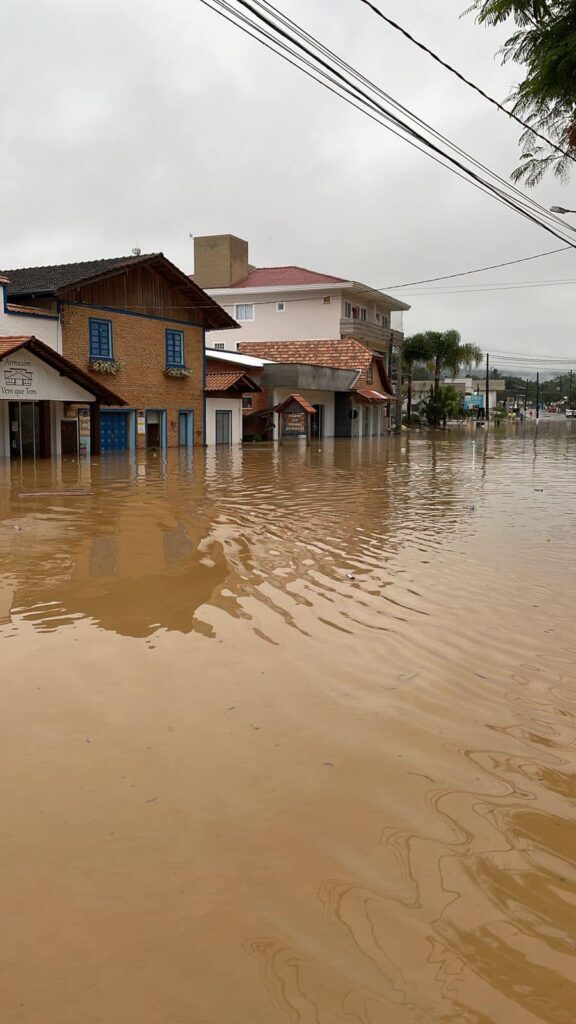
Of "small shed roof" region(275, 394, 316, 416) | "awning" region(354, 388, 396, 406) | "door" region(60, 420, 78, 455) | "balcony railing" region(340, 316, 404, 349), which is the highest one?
"balcony railing" region(340, 316, 404, 349)

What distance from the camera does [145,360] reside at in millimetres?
31500

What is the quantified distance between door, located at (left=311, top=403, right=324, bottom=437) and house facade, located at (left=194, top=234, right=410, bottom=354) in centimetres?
688

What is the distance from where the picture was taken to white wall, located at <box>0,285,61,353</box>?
24938mm

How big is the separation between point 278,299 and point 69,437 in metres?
28.4

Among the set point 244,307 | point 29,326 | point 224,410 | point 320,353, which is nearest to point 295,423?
point 224,410

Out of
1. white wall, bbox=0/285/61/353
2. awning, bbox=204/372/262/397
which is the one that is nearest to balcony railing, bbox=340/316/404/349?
awning, bbox=204/372/262/397

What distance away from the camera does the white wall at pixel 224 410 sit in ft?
119

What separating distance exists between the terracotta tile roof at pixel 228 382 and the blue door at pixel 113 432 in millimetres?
5700

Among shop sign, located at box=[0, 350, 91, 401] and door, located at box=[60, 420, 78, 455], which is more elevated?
shop sign, located at box=[0, 350, 91, 401]

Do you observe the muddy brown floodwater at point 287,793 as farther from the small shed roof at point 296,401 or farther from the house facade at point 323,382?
the house facade at point 323,382

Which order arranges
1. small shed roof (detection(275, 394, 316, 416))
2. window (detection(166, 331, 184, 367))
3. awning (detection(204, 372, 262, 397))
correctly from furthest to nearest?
small shed roof (detection(275, 394, 316, 416)), awning (detection(204, 372, 262, 397)), window (detection(166, 331, 184, 367))

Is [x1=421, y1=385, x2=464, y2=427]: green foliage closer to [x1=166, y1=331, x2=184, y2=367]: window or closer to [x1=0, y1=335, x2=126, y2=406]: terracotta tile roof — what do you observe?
[x1=166, y1=331, x2=184, y2=367]: window

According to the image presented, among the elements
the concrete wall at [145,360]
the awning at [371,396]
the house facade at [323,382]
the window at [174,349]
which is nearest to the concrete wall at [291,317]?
the house facade at [323,382]

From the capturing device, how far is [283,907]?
286cm
